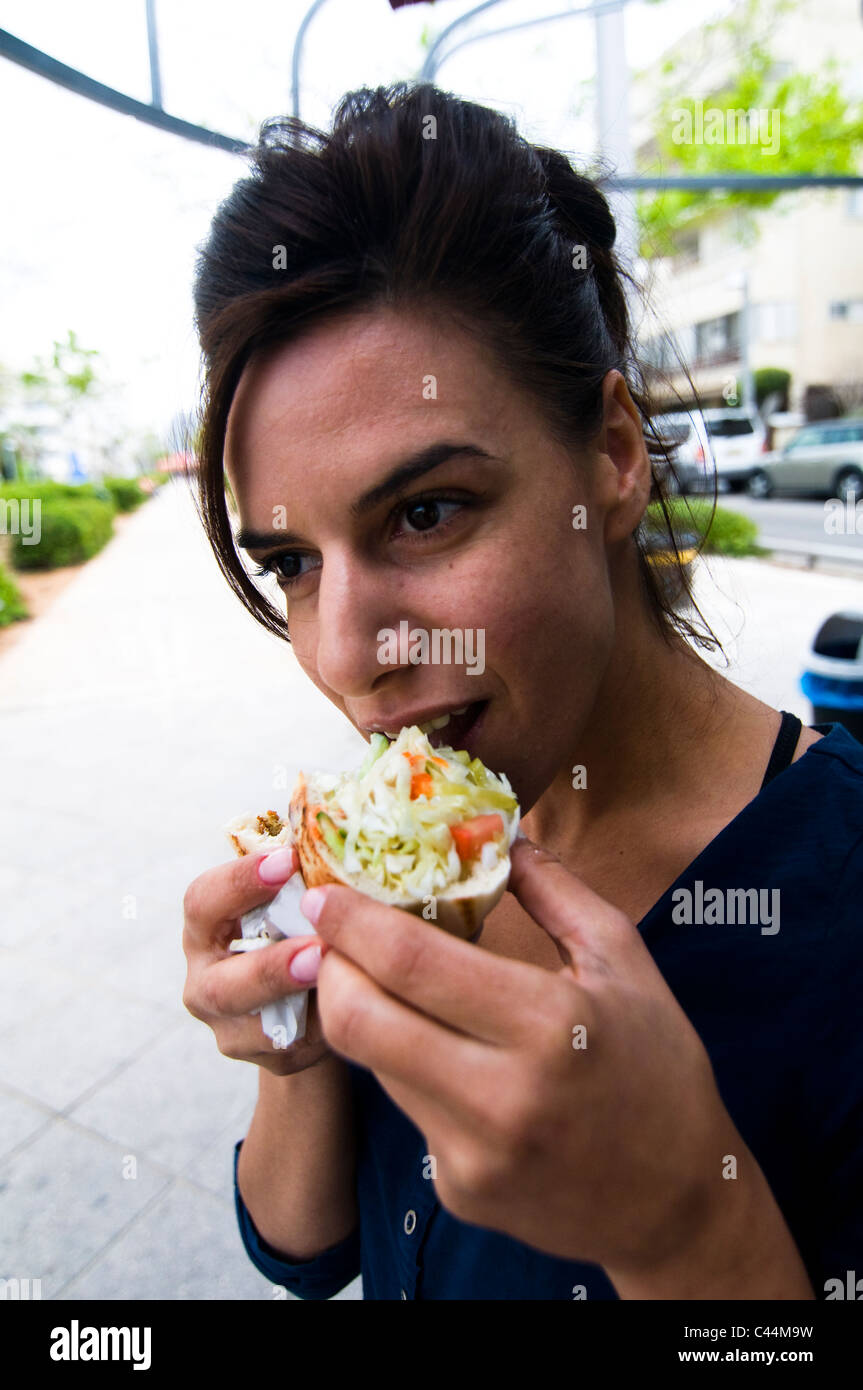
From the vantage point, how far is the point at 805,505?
1783cm

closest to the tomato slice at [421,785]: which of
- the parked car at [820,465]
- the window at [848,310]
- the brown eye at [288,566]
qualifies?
the brown eye at [288,566]

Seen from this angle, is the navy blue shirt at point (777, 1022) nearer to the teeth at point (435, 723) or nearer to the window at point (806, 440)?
the teeth at point (435, 723)

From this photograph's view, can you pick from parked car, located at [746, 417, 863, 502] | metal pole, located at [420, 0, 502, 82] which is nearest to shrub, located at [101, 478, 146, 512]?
parked car, located at [746, 417, 863, 502]

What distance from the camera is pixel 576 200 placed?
148cm

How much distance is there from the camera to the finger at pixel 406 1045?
810 mm

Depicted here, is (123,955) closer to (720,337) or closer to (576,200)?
Result: (576,200)

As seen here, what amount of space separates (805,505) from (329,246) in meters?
18.6

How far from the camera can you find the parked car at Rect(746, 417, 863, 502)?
16594mm

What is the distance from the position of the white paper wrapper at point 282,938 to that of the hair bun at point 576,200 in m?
1.15

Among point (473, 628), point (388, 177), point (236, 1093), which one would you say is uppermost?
point (388, 177)

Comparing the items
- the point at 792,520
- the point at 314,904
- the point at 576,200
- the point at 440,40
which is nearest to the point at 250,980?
the point at 314,904
